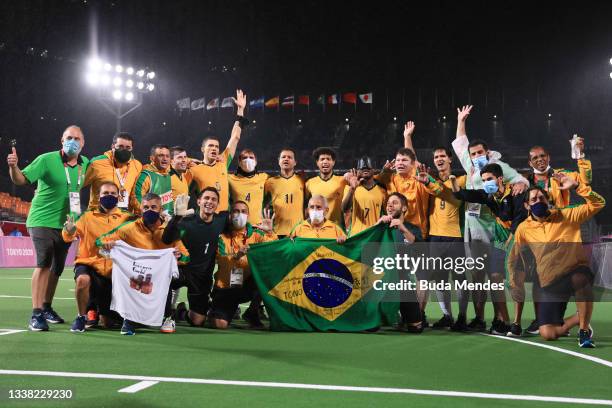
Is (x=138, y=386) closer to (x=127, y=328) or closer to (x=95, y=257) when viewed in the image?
(x=127, y=328)

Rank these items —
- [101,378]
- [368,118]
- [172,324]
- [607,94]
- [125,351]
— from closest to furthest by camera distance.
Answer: [101,378], [125,351], [172,324], [607,94], [368,118]

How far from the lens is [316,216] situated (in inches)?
343

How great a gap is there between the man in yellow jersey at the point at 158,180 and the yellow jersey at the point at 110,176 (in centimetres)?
14

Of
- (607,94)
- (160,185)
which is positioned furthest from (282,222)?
(607,94)

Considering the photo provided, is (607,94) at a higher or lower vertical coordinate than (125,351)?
higher

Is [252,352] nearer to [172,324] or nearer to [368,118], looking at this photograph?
[172,324]

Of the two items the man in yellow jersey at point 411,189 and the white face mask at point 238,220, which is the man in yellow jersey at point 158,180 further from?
the man in yellow jersey at point 411,189

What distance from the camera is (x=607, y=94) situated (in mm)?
42625

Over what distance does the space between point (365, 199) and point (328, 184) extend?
633mm

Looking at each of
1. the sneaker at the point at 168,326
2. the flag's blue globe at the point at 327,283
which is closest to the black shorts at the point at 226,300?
the sneaker at the point at 168,326

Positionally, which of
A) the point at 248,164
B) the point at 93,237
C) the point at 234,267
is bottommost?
the point at 234,267

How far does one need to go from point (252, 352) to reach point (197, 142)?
45.1 m

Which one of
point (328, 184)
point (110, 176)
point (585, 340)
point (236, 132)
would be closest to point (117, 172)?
point (110, 176)

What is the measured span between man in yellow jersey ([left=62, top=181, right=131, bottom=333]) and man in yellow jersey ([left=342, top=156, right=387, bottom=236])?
3.19m
